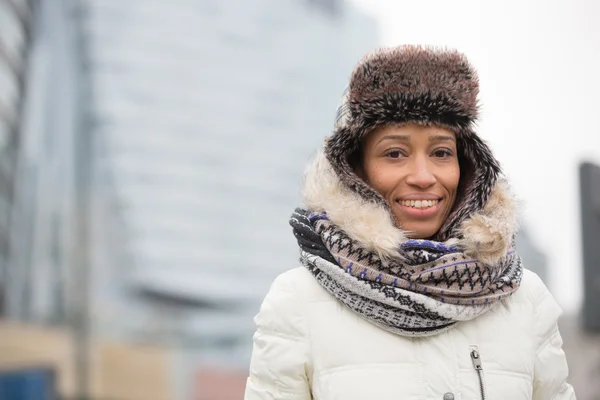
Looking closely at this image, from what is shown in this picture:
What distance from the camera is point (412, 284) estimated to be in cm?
132

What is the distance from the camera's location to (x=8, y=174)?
1577 cm

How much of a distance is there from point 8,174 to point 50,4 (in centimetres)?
405

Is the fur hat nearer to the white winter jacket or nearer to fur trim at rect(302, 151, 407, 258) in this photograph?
A: fur trim at rect(302, 151, 407, 258)

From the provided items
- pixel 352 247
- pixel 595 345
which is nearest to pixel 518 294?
pixel 352 247

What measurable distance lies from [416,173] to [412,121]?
0.09 m

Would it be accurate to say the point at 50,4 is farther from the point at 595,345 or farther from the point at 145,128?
the point at 595,345

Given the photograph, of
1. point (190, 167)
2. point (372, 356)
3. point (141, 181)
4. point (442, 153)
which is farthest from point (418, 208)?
point (190, 167)

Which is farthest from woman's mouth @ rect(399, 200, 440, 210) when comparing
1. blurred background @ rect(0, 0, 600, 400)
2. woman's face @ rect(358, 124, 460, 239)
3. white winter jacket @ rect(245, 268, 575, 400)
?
blurred background @ rect(0, 0, 600, 400)

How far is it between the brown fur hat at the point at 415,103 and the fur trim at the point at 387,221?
0.7 inches

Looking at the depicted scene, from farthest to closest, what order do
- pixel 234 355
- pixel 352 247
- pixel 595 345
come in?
pixel 234 355 → pixel 595 345 → pixel 352 247

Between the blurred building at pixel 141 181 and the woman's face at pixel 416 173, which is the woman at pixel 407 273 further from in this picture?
the blurred building at pixel 141 181

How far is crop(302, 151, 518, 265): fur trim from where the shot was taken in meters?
1.34

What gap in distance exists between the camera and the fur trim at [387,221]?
1341mm

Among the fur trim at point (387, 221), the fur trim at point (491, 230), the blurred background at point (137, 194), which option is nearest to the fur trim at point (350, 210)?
the fur trim at point (387, 221)
